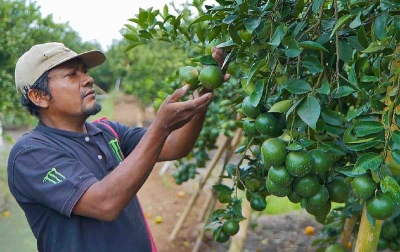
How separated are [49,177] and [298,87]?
3.44ft

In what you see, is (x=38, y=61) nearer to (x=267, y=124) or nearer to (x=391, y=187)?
(x=267, y=124)

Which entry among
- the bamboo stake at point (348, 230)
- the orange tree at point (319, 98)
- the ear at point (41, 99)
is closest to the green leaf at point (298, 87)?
the orange tree at point (319, 98)

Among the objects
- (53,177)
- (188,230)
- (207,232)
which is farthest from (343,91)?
(188,230)

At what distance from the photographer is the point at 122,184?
1730 mm

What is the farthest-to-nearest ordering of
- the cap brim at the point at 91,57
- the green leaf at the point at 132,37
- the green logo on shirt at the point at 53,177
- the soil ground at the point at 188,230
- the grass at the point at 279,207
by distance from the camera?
the grass at the point at 279,207 → the soil ground at the point at 188,230 → the cap brim at the point at 91,57 → the green leaf at the point at 132,37 → the green logo on shirt at the point at 53,177

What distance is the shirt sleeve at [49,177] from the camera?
5.76ft

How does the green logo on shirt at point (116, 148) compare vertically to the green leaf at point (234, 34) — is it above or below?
below

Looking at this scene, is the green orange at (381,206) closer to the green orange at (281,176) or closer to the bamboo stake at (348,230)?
the green orange at (281,176)

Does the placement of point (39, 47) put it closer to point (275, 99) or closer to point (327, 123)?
point (275, 99)

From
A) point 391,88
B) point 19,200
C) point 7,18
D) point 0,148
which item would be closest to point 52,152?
point 19,200

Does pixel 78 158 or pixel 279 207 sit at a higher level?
pixel 78 158

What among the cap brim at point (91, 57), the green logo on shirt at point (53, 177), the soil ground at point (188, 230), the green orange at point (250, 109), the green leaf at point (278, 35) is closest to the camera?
the green leaf at point (278, 35)

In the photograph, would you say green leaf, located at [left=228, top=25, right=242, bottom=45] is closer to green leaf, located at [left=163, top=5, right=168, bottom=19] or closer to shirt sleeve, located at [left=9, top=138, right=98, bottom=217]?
green leaf, located at [left=163, top=5, right=168, bottom=19]

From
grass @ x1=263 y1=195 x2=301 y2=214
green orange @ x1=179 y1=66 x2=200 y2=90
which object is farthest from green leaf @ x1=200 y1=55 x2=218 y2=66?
grass @ x1=263 y1=195 x2=301 y2=214
